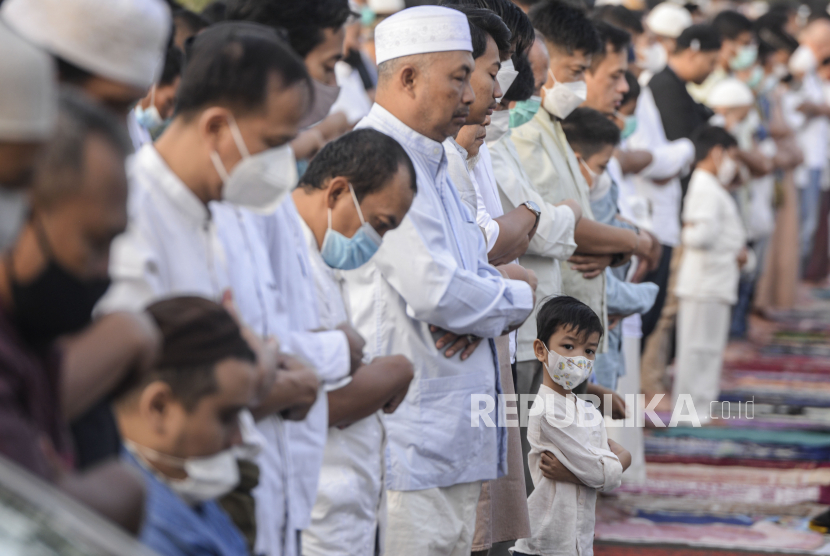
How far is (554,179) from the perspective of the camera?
397cm

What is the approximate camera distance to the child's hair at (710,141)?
6.86m

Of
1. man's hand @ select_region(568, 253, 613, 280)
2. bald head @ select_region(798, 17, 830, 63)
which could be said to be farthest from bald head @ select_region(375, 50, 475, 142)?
bald head @ select_region(798, 17, 830, 63)

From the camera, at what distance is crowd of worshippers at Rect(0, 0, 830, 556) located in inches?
58.4

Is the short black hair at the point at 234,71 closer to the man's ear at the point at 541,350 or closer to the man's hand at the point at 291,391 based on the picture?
the man's hand at the point at 291,391

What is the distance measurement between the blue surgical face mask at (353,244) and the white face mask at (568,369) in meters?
0.87

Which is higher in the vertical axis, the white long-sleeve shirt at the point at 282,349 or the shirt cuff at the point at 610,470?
the white long-sleeve shirt at the point at 282,349

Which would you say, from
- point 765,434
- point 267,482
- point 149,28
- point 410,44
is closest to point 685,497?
point 765,434

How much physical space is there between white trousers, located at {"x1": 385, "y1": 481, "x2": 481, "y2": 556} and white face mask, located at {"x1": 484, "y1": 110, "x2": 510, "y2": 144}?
1.27 metres

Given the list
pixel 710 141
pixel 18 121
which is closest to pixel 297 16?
pixel 18 121

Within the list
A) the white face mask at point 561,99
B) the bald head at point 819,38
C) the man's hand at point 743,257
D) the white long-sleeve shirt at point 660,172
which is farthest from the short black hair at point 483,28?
the bald head at point 819,38

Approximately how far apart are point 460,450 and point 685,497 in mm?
2707

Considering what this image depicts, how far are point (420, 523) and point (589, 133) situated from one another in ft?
6.33

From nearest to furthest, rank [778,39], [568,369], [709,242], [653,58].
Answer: [568,369] → [709,242] → [653,58] → [778,39]

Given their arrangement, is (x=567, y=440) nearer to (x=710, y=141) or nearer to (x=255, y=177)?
(x=255, y=177)
